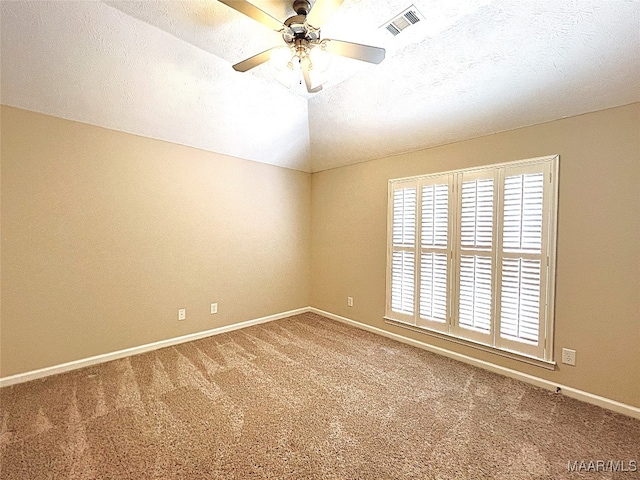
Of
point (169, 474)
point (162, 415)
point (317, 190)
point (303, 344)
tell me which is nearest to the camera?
point (169, 474)

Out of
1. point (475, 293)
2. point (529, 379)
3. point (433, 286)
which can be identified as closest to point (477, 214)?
point (475, 293)

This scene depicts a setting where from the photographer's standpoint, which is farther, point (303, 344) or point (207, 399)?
point (303, 344)

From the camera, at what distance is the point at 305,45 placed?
1914 millimetres

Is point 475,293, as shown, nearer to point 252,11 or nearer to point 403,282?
point 403,282

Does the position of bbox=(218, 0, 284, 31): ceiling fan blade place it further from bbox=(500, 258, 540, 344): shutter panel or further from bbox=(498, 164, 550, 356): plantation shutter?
bbox=(500, 258, 540, 344): shutter panel

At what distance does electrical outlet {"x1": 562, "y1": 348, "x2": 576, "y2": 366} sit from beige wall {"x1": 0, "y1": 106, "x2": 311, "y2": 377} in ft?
11.0

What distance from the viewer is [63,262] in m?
2.69

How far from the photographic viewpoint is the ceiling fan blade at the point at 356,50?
186cm

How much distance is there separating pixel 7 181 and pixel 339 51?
9.55 feet

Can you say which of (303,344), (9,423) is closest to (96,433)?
(9,423)

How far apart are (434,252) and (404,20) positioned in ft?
7.17

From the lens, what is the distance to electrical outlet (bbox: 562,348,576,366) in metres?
2.38

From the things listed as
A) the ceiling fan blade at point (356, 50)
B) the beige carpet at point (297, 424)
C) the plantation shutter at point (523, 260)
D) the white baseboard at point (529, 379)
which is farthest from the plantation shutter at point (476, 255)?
the ceiling fan blade at point (356, 50)

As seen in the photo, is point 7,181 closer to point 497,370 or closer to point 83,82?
A: point 83,82
